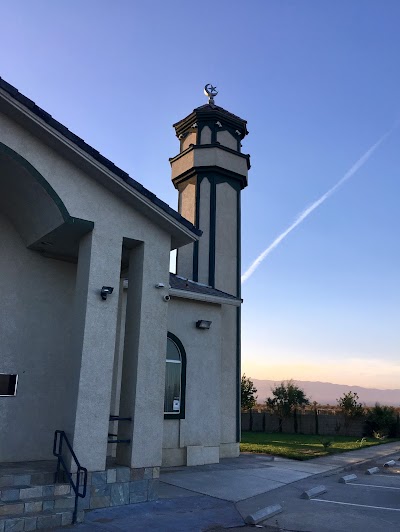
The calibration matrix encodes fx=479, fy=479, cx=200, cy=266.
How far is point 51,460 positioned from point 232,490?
385 cm

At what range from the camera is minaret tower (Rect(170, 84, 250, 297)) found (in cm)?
1723

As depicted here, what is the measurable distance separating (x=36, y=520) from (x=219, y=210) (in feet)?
41.0

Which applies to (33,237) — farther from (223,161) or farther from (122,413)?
(223,161)

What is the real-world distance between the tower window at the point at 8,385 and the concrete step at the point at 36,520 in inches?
109

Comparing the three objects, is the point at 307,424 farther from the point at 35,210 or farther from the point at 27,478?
the point at 35,210

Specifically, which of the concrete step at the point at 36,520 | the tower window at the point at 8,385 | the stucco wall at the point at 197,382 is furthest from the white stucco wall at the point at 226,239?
the concrete step at the point at 36,520

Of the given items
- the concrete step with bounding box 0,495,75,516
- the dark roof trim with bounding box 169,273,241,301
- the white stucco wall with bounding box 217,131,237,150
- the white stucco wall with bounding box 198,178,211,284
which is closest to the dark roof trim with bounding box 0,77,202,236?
the dark roof trim with bounding box 169,273,241,301

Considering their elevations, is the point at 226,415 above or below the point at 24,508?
above

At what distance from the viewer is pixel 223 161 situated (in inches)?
712

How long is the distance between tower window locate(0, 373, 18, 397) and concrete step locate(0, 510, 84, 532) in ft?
9.12

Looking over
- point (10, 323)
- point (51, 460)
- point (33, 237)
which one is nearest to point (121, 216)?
point (33, 237)

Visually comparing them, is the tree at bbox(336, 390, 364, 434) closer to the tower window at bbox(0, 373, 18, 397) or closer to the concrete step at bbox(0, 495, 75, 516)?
the tower window at bbox(0, 373, 18, 397)

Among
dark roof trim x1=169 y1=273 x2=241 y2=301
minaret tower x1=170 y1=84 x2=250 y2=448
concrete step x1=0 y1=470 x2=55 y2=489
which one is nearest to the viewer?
concrete step x1=0 y1=470 x2=55 y2=489

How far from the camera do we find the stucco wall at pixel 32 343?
9477 millimetres
